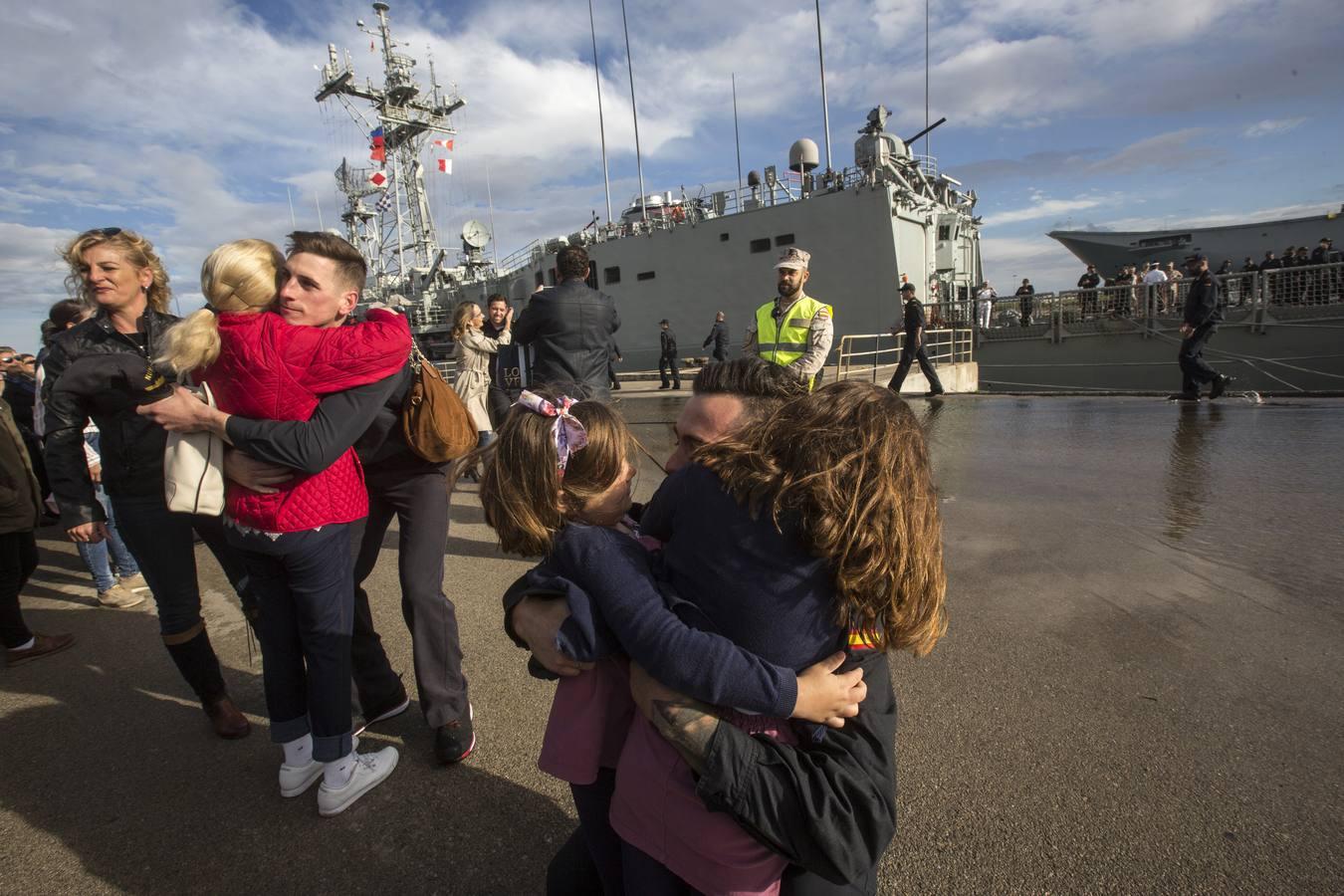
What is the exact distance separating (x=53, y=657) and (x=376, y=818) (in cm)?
273

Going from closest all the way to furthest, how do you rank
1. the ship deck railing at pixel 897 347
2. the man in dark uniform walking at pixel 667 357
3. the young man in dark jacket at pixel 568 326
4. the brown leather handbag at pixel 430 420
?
1. the brown leather handbag at pixel 430 420
2. the young man in dark jacket at pixel 568 326
3. the ship deck railing at pixel 897 347
4. the man in dark uniform walking at pixel 667 357

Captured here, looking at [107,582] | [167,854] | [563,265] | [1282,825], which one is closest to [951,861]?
[1282,825]

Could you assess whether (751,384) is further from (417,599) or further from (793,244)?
(793,244)

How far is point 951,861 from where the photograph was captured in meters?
1.83

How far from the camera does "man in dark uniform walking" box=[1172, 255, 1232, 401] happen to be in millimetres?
9164

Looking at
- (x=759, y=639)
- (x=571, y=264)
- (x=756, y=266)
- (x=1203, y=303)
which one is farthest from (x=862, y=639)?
→ (x=756, y=266)

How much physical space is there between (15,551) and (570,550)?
3.97 m

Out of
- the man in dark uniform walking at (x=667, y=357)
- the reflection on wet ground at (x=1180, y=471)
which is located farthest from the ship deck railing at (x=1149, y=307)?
the man in dark uniform walking at (x=667, y=357)

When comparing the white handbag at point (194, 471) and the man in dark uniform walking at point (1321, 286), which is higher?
the man in dark uniform walking at point (1321, 286)

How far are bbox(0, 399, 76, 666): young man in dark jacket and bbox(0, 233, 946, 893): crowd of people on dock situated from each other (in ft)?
3.81

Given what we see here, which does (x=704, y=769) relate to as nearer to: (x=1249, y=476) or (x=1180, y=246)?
(x=1249, y=476)

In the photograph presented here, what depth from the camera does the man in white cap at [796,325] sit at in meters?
4.53

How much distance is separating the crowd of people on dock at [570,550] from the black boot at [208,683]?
1 cm

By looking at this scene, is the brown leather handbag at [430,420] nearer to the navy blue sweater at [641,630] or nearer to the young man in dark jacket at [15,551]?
the navy blue sweater at [641,630]
